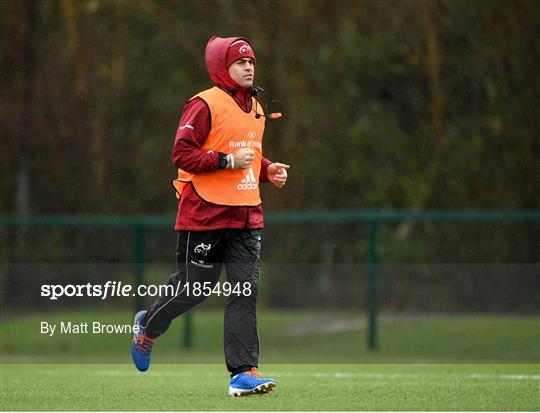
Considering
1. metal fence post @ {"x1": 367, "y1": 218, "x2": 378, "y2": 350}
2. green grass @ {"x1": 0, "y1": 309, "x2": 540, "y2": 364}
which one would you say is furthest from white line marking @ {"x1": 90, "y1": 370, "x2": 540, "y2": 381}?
metal fence post @ {"x1": 367, "y1": 218, "x2": 378, "y2": 350}

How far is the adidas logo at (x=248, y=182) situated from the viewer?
683 centimetres

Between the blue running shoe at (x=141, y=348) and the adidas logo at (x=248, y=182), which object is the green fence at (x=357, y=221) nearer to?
the blue running shoe at (x=141, y=348)

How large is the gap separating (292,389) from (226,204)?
1.37m

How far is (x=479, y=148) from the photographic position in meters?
15.1

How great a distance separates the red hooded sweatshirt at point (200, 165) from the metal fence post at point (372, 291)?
660 centimetres

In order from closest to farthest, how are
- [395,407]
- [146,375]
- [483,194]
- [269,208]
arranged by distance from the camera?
[395,407] < [146,375] < [483,194] < [269,208]

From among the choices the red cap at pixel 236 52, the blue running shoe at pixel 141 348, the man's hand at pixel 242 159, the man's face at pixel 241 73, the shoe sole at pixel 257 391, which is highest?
the red cap at pixel 236 52

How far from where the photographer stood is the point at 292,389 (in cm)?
737

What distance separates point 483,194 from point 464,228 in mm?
1873

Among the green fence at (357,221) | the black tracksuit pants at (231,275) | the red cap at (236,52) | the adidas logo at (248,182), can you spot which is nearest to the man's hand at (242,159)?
the adidas logo at (248,182)

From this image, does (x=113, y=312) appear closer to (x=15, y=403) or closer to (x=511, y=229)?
(x=511, y=229)

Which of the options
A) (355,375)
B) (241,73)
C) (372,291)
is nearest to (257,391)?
(241,73)

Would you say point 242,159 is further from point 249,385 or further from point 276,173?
point 249,385

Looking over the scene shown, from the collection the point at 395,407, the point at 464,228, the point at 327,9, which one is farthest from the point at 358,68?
the point at 395,407
